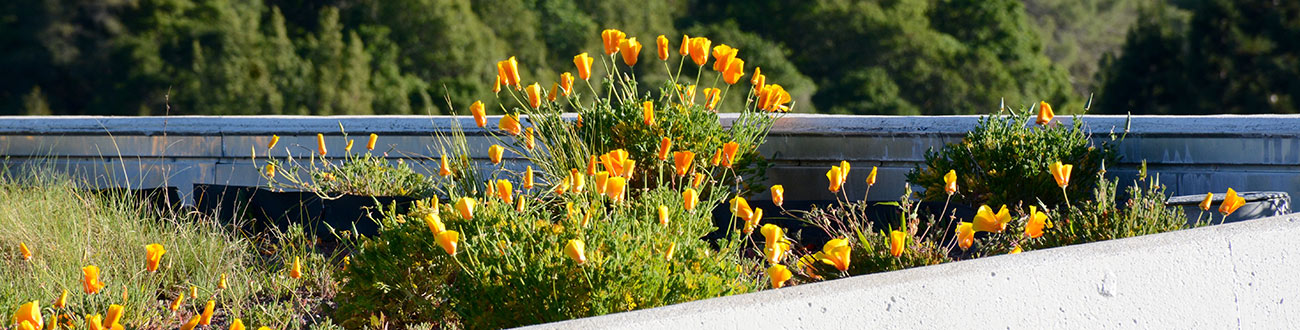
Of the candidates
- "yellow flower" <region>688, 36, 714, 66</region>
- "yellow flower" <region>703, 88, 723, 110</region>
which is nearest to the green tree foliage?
"yellow flower" <region>703, 88, 723, 110</region>

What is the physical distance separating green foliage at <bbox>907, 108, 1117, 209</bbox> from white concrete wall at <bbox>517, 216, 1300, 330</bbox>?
1.02 metres

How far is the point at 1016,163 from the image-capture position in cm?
384

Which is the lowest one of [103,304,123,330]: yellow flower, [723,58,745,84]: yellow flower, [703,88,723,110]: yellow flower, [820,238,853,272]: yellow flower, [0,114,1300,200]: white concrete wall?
[0,114,1300,200]: white concrete wall

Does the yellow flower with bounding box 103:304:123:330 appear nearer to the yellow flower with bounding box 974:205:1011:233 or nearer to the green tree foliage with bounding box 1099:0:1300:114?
the yellow flower with bounding box 974:205:1011:233

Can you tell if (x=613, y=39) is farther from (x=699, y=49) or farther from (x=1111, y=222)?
(x=1111, y=222)

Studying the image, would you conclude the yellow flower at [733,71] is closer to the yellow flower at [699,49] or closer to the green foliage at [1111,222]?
the yellow flower at [699,49]

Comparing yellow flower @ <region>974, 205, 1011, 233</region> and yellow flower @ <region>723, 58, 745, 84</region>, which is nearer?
yellow flower @ <region>974, 205, 1011, 233</region>

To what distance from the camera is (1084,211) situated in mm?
3316

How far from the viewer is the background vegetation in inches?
681

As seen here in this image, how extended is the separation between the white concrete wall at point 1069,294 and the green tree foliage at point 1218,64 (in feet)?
49.1

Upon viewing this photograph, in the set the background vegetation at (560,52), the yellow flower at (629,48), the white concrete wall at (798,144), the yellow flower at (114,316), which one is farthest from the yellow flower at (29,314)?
the background vegetation at (560,52)

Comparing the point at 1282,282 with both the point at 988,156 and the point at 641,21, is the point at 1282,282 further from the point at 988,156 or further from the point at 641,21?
the point at 641,21

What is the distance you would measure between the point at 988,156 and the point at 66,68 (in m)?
18.8

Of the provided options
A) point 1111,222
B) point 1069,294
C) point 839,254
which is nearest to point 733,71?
point 1111,222
